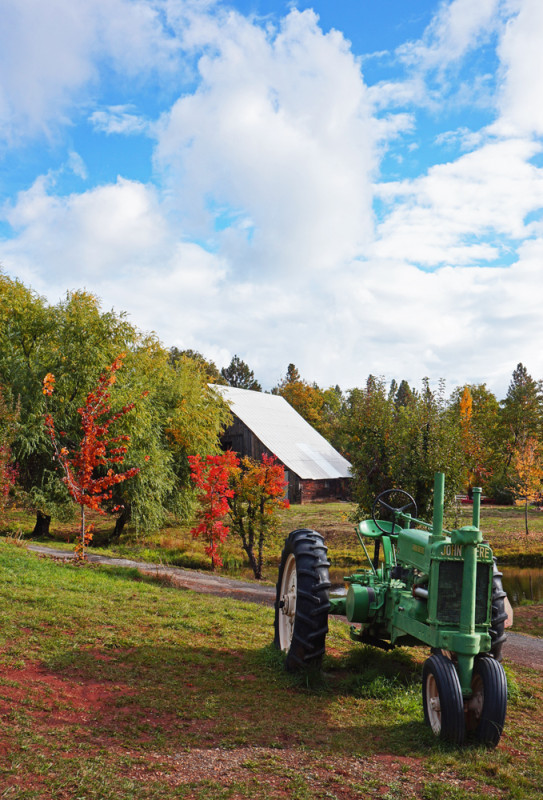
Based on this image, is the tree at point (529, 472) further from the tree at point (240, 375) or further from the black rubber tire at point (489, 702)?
the tree at point (240, 375)

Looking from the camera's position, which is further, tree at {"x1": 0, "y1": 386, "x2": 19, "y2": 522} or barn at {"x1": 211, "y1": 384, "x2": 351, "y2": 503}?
barn at {"x1": 211, "y1": 384, "x2": 351, "y2": 503}

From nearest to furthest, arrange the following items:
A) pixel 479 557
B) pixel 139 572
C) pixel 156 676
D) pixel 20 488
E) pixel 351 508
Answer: pixel 479 557, pixel 156 676, pixel 139 572, pixel 20 488, pixel 351 508

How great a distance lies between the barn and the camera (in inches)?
1384

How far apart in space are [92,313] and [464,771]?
17.4 m

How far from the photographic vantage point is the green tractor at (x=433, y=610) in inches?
175

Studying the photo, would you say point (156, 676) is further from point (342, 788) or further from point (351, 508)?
point (351, 508)

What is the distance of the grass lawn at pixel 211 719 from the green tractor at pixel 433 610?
0.94 ft

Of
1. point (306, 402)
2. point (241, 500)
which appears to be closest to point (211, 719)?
point (241, 500)

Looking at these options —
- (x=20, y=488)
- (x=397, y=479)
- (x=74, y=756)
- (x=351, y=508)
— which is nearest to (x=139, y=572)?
(x=397, y=479)

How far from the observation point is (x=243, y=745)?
14.6 ft

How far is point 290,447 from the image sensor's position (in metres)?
37.1

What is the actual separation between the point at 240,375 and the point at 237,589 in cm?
7473

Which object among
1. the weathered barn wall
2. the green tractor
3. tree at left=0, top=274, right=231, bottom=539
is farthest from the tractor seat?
the weathered barn wall

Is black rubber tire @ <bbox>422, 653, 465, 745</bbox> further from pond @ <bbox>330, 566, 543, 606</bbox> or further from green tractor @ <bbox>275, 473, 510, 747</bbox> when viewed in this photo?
pond @ <bbox>330, 566, 543, 606</bbox>
